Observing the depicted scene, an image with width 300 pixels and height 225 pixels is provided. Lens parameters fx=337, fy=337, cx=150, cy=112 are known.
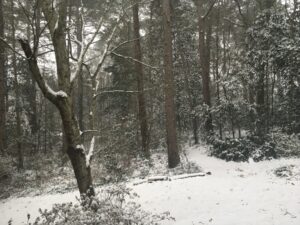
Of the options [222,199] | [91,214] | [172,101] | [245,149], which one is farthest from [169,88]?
[91,214]

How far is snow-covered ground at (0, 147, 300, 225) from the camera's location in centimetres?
713

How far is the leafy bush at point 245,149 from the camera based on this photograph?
14.2 metres

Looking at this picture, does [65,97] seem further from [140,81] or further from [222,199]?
[140,81]

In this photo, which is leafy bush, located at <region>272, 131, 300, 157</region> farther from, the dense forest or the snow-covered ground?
the snow-covered ground

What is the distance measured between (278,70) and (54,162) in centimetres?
1242

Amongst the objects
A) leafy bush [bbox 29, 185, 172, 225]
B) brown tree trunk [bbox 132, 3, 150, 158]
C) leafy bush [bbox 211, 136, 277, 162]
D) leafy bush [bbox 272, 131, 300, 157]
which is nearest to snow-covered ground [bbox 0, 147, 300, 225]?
leafy bush [bbox 211, 136, 277, 162]

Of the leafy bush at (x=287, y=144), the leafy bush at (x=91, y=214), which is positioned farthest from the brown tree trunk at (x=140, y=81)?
the leafy bush at (x=91, y=214)

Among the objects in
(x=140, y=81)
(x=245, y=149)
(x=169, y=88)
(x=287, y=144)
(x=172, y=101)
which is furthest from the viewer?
(x=140, y=81)

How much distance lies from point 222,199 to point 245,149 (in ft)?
21.7

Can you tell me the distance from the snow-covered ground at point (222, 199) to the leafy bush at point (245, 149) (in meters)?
0.76

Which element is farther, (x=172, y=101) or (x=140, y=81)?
(x=140, y=81)

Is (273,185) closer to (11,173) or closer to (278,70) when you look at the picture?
(278,70)

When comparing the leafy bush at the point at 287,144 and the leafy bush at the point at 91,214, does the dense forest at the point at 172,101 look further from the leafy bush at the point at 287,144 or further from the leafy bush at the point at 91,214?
the leafy bush at the point at 91,214

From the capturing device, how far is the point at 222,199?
861 centimetres
